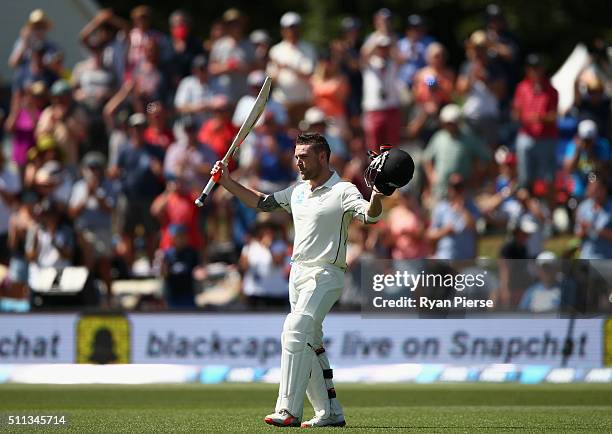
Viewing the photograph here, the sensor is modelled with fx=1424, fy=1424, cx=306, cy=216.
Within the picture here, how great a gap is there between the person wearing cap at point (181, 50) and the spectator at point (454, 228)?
13.9ft

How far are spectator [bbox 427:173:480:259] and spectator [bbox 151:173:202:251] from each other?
2664 millimetres

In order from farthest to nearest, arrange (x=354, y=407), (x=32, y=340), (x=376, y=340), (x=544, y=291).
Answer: (x=32, y=340), (x=376, y=340), (x=544, y=291), (x=354, y=407)

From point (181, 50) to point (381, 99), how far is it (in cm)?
277

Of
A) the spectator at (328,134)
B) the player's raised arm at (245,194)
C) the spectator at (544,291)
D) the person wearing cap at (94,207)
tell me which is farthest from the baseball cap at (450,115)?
the player's raised arm at (245,194)

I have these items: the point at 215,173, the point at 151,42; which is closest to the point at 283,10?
the point at 151,42

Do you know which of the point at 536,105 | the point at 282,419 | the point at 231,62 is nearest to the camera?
the point at 282,419

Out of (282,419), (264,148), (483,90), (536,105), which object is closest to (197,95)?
(264,148)

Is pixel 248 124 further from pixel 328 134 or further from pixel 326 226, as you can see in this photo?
pixel 328 134

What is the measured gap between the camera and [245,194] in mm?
9789

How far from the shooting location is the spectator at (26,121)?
17703 millimetres

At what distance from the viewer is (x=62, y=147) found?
17.2 meters

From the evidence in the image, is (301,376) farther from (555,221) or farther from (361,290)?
(555,221)

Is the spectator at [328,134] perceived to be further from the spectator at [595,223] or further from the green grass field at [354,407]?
the green grass field at [354,407]

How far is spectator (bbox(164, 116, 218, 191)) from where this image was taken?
1666 cm
